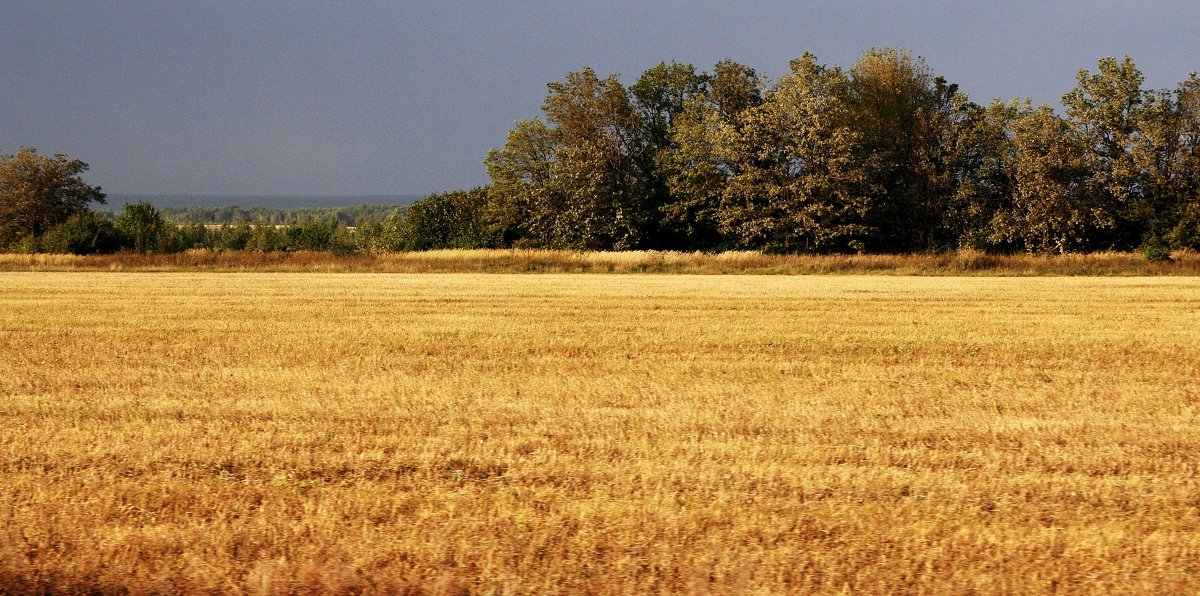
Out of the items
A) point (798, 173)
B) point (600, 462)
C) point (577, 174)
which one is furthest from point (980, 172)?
point (600, 462)

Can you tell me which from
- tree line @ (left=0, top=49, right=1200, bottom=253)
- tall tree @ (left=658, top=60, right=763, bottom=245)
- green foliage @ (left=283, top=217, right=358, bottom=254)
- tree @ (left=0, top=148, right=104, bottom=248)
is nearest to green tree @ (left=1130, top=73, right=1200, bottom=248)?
tree line @ (left=0, top=49, right=1200, bottom=253)

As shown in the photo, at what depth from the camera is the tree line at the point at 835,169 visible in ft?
159

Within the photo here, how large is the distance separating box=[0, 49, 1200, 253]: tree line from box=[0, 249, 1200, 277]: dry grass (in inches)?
262

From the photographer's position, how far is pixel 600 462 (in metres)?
6.71

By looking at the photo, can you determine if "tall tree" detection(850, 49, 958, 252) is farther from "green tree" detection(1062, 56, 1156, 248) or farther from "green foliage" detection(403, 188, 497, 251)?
"green foliage" detection(403, 188, 497, 251)

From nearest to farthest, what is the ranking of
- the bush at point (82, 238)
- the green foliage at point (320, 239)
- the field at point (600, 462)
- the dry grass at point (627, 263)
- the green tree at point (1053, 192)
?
the field at point (600, 462) < the dry grass at point (627, 263) < the green tree at point (1053, 192) < the green foliage at point (320, 239) < the bush at point (82, 238)

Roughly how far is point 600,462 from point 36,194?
81012mm

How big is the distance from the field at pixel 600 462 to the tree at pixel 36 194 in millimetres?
68349

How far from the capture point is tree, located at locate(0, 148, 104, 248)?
7338 cm

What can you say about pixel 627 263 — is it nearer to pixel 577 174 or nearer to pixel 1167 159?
pixel 577 174

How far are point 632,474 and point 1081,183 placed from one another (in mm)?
49204

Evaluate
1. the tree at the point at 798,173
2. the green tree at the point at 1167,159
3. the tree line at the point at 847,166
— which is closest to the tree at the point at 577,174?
the tree line at the point at 847,166

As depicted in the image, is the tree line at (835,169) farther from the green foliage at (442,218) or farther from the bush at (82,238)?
the green foliage at (442,218)

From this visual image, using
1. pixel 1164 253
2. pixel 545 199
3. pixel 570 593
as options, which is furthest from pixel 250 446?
pixel 545 199
